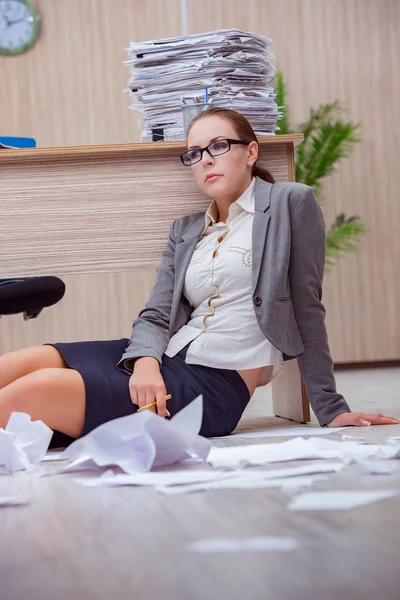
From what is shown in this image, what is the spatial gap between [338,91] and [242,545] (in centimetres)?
471

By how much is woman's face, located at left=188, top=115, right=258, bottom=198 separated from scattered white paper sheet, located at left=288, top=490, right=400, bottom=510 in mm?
1106

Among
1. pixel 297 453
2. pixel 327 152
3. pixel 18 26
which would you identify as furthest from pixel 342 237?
pixel 297 453

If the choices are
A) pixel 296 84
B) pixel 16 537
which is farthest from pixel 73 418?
pixel 296 84

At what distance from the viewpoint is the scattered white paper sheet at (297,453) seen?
123 cm

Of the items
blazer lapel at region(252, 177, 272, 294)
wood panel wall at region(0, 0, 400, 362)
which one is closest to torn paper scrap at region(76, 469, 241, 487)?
blazer lapel at region(252, 177, 272, 294)

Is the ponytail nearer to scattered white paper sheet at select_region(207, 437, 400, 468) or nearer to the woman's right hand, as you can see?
the woman's right hand

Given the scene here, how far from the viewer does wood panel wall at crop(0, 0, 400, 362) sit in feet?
16.4

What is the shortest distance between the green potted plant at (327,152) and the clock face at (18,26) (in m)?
1.55

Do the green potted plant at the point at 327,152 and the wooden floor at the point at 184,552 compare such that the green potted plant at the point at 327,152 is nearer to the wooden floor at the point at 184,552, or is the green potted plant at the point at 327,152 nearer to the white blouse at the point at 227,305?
the white blouse at the point at 227,305

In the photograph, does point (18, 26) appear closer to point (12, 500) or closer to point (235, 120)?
point (235, 120)

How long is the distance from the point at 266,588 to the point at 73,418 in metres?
1.14

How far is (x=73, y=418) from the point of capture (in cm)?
168

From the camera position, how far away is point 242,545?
717mm

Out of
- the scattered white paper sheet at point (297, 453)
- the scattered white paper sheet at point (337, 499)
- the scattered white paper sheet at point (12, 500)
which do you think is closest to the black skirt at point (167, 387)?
the scattered white paper sheet at point (297, 453)
